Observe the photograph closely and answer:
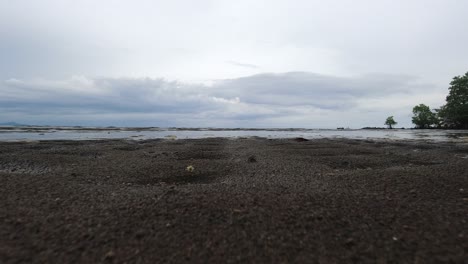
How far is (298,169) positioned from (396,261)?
4.91m

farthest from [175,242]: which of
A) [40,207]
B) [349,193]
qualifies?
[349,193]

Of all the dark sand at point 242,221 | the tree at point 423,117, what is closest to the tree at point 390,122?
the tree at point 423,117

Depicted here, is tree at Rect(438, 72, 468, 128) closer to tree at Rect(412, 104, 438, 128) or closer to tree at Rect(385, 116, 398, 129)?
tree at Rect(412, 104, 438, 128)

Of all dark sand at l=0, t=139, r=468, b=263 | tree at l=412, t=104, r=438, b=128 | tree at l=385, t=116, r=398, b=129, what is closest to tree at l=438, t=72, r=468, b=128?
tree at l=412, t=104, r=438, b=128

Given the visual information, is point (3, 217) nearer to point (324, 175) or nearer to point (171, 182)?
point (171, 182)

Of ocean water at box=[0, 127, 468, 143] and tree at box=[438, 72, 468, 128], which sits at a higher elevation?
tree at box=[438, 72, 468, 128]

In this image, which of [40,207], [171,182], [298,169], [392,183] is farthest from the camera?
[298,169]

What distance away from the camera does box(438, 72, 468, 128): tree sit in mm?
56125

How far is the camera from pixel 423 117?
7231cm

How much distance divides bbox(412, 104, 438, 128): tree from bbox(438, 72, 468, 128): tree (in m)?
8.88

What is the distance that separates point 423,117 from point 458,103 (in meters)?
15.2

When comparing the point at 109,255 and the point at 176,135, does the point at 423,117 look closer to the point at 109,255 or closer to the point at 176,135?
the point at 176,135

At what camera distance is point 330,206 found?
4.02 metres

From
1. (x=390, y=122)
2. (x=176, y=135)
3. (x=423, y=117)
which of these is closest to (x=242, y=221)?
(x=176, y=135)
